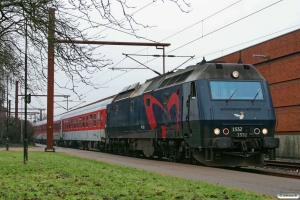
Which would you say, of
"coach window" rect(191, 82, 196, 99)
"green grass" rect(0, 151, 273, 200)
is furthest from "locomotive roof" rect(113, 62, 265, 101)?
"green grass" rect(0, 151, 273, 200)

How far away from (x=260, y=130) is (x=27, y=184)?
828 cm

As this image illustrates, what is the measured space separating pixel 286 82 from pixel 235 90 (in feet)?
45.4

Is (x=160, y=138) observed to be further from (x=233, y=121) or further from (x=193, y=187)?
(x=193, y=187)

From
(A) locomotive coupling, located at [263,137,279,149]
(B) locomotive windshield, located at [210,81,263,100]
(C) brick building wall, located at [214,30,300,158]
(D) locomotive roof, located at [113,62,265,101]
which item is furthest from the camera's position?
(C) brick building wall, located at [214,30,300,158]

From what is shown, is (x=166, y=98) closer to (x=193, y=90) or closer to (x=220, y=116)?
(x=193, y=90)

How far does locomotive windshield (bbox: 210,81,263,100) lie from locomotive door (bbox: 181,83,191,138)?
1118 mm

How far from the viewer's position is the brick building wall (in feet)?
91.8

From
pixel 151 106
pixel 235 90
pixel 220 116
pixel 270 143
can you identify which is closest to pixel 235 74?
pixel 235 90

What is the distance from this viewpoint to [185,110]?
17375mm

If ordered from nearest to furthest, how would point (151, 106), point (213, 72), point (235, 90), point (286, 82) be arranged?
point (235, 90) < point (213, 72) < point (151, 106) < point (286, 82)

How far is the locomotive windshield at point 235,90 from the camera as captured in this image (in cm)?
1623

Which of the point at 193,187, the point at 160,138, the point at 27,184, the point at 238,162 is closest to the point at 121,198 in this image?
the point at 193,187

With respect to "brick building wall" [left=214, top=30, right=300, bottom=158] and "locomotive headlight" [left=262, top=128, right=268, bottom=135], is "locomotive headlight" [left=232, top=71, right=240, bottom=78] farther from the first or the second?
"brick building wall" [left=214, top=30, right=300, bottom=158]

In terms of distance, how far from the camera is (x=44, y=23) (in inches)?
474
